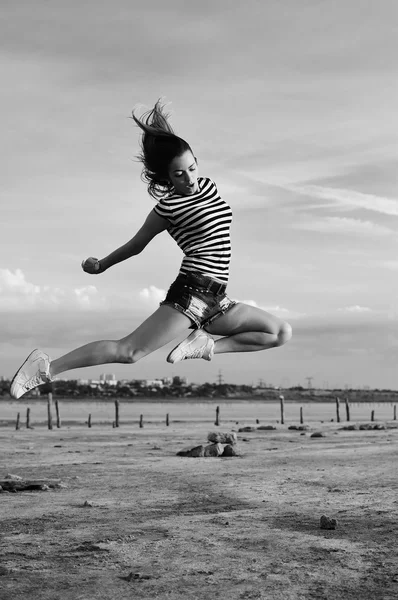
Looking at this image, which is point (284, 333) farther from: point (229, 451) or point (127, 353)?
point (229, 451)

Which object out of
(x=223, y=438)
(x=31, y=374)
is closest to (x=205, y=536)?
(x=31, y=374)

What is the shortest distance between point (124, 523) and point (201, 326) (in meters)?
8.13

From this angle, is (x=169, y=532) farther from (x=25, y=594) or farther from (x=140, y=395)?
(x=140, y=395)

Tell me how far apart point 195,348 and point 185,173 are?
3.53 ft

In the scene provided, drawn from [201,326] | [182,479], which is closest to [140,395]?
[182,479]

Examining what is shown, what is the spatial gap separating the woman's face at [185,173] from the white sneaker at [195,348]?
0.89 m

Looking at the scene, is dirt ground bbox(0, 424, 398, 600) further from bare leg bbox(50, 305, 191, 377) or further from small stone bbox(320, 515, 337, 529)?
bare leg bbox(50, 305, 191, 377)

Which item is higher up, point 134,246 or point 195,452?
point 134,246

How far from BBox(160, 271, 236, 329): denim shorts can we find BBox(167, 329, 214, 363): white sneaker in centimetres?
6

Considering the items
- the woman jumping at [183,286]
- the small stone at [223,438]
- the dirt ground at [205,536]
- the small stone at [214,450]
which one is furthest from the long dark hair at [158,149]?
the small stone at [223,438]

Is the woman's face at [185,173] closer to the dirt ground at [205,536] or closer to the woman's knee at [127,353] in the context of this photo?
the woman's knee at [127,353]

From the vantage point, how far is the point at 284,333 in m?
5.13

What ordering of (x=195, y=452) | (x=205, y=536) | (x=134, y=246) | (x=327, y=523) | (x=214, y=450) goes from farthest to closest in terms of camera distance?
1. (x=195, y=452)
2. (x=214, y=450)
3. (x=327, y=523)
4. (x=205, y=536)
5. (x=134, y=246)

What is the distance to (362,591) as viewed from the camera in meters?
8.16
